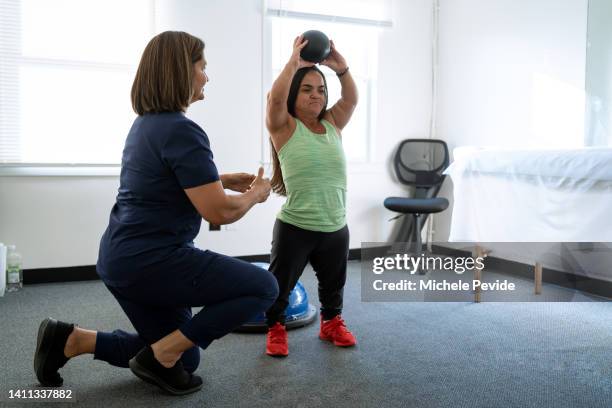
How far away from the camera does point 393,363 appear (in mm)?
1965

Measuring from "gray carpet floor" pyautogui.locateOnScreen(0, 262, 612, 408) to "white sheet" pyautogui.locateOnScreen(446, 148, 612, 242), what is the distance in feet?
1.41

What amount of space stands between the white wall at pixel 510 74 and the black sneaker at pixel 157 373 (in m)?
2.65

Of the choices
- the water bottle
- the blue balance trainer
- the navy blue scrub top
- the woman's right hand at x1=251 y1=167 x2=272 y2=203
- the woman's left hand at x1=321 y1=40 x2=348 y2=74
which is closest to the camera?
the navy blue scrub top

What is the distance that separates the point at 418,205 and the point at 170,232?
7.77ft

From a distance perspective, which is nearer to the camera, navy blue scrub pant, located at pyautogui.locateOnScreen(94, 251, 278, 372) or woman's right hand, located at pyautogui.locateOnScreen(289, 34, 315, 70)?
navy blue scrub pant, located at pyautogui.locateOnScreen(94, 251, 278, 372)

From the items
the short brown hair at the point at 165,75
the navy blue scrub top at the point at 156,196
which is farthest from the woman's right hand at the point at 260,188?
the short brown hair at the point at 165,75

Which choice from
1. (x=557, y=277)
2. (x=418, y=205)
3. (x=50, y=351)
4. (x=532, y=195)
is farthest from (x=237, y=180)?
(x=557, y=277)

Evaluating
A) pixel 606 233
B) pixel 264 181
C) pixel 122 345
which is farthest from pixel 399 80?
pixel 122 345

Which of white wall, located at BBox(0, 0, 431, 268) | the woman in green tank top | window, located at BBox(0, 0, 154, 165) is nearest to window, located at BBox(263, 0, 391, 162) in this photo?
white wall, located at BBox(0, 0, 431, 268)

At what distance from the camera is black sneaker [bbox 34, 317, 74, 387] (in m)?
1.68

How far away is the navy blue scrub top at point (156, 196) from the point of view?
1480 mm

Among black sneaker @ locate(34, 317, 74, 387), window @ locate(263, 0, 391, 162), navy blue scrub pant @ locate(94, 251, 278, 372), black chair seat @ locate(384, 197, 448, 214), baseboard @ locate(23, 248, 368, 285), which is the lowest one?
baseboard @ locate(23, 248, 368, 285)

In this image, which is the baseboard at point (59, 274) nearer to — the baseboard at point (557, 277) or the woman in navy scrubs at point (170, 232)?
the woman in navy scrubs at point (170, 232)

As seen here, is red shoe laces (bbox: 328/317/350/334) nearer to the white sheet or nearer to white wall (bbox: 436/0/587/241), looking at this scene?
the white sheet
